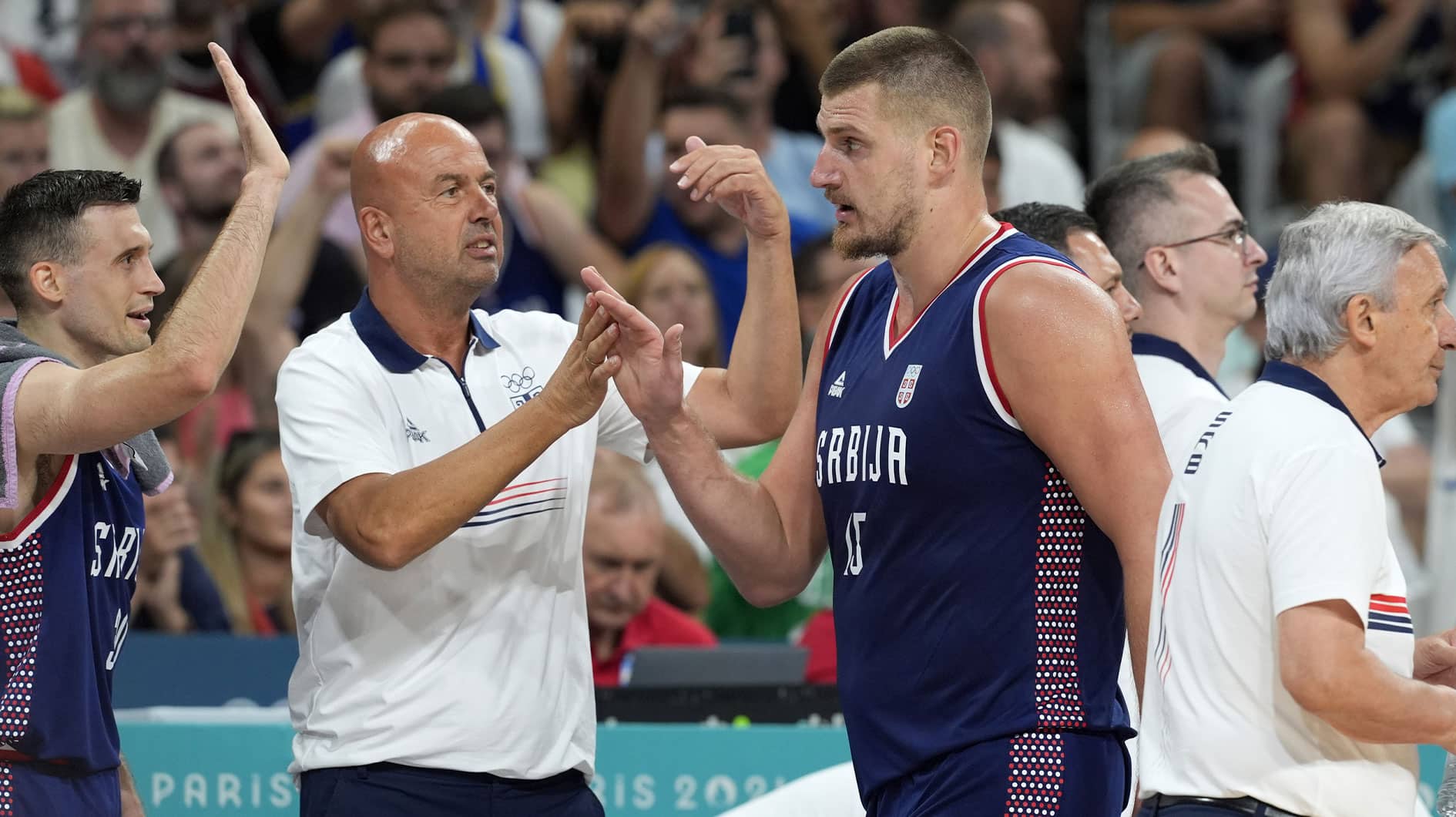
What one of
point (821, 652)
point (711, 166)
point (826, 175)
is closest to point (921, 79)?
point (826, 175)

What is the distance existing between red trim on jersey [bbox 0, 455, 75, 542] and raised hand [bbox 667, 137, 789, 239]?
1.39 meters

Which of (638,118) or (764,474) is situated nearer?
(764,474)

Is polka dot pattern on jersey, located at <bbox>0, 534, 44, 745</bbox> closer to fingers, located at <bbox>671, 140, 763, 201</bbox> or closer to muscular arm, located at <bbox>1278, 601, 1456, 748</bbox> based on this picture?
fingers, located at <bbox>671, 140, 763, 201</bbox>

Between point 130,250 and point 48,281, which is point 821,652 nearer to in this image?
point 130,250

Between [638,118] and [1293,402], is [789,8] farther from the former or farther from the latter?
[1293,402]

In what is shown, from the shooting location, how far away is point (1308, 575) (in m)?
3.21

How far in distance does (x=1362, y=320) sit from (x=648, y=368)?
1.42 m

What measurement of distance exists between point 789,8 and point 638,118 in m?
1.54

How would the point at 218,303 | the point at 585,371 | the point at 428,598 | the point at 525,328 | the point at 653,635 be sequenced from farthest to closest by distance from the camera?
the point at 653,635 → the point at 525,328 → the point at 428,598 → the point at 585,371 → the point at 218,303

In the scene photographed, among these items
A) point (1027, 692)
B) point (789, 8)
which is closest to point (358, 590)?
point (1027, 692)

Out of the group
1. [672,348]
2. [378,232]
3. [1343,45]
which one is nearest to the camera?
[672,348]

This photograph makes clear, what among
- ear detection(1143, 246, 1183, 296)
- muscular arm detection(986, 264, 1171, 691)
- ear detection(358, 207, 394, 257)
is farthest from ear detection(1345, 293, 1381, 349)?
ear detection(358, 207, 394, 257)

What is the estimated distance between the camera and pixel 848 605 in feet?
12.4

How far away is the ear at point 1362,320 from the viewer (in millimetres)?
3531
